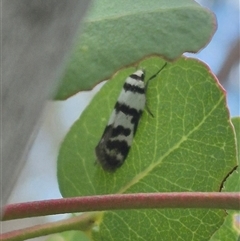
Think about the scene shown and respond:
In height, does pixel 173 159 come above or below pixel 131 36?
below

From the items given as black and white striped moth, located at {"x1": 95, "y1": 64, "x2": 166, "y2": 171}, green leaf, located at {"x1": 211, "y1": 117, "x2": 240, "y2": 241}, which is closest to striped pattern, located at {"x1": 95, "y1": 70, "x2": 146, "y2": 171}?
black and white striped moth, located at {"x1": 95, "y1": 64, "x2": 166, "y2": 171}

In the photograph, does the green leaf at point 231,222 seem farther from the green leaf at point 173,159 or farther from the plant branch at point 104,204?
the plant branch at point 104,204

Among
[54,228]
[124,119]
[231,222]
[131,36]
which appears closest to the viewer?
[131,36]

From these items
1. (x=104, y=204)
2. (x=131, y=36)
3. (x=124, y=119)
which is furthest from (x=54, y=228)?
(x=124, y=119)

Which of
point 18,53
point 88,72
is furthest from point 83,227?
point 18,53

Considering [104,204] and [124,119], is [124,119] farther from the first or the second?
[104,204]

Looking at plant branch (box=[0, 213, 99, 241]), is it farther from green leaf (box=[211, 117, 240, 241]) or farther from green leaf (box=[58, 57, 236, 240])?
green leaf (box=[211, 117, 240, 241])

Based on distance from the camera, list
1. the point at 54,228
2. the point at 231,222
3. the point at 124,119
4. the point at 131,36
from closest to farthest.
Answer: the point at 131,36 → the point at 54,228 → the point at 231,222 → the point at 124,119

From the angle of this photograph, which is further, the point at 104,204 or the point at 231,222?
the point at 231,222

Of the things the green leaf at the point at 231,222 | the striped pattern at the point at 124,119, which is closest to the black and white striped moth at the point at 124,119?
the striped pattern at the point at 124,119
